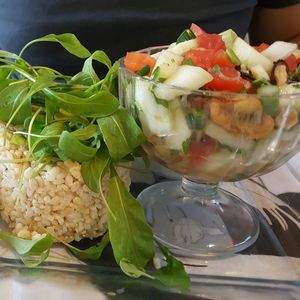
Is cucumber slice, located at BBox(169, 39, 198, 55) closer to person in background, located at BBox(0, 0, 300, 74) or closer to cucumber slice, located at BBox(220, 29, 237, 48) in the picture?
cucumber slice, located at BBox(220, 29, 237, 48)

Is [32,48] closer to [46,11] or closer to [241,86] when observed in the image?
[46,11]

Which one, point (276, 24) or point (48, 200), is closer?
point (48, 200)

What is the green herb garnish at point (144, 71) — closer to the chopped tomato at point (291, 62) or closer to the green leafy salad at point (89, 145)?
the green leafy salad at point (89, 145)

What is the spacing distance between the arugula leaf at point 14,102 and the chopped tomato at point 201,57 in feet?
0.53

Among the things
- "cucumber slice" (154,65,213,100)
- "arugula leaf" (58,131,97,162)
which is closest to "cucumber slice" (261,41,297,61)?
"cucumber slice" (154,65,213,100)

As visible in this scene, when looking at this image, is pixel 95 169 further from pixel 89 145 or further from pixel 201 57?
pixel 201 57

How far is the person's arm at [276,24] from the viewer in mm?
1065

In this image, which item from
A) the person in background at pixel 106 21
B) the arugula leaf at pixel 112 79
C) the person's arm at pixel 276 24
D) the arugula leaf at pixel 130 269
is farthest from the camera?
the person's arm at pixel 276 24

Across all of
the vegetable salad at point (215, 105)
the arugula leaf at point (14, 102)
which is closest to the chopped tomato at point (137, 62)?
the vegetable salad at point (215, 105)

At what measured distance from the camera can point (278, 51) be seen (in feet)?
1.64

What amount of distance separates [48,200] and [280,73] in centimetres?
25

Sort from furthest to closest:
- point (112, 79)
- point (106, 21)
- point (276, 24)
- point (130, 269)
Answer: point (276, 24) < point (106, 21) < point (112, 79) < point (130, 269)

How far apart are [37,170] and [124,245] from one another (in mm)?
104

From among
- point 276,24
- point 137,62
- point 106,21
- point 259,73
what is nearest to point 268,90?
point 259,73
